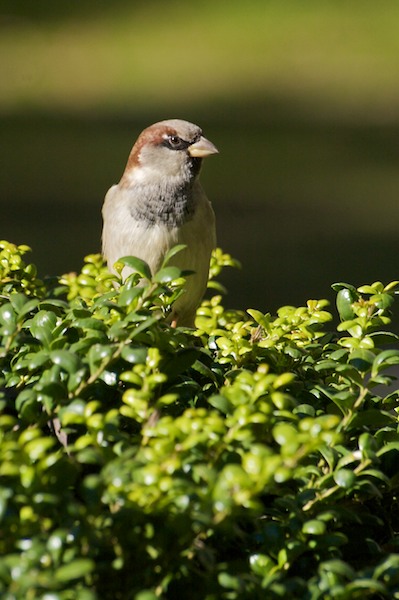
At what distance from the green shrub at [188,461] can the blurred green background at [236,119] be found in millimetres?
2427

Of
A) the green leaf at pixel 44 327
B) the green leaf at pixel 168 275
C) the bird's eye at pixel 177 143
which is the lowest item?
the bird's eye at pixel 177 143

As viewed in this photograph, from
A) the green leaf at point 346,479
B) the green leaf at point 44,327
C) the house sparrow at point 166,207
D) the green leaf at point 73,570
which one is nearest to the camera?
the green leaf at point 73,570

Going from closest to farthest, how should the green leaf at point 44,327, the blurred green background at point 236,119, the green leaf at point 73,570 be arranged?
the green leaf at point 73,570 < the green leaf at point 44,327 < the blurred green background at point 236,119

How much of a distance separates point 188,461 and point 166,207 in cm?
117

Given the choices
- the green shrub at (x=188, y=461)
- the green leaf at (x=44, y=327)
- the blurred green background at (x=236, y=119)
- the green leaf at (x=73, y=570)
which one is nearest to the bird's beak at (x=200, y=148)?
the green shrub at (x=188, y=461)

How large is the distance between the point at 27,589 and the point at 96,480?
0.36 ft

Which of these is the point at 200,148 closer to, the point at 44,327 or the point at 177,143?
the point at 177,143

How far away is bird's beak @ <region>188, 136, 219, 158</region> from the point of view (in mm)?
2025

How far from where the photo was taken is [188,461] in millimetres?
931

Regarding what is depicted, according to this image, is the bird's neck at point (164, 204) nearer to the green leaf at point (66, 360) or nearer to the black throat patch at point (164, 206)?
the black throat patch at point (164, 206)

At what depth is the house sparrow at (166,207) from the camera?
2025 mm

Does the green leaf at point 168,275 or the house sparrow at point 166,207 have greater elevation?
the green leaf at point 168,275

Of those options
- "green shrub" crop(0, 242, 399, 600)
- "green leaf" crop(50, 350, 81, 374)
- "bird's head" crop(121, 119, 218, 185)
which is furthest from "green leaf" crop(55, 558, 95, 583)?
"bird's head" crop(121, 119, 218, 185)

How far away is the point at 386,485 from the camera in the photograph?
1161mm
